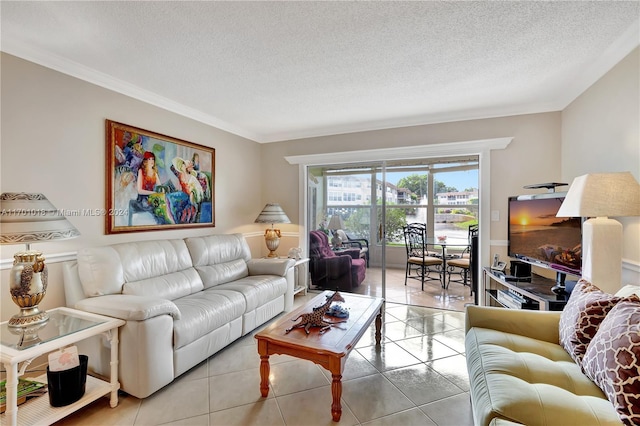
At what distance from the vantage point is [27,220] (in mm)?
1654

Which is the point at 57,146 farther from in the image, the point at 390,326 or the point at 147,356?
the point at 390,326

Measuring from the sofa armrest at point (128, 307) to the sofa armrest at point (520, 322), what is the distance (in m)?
2.09

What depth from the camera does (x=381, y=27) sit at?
6.23ft

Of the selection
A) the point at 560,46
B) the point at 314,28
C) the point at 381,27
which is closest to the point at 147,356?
the point at 314,28

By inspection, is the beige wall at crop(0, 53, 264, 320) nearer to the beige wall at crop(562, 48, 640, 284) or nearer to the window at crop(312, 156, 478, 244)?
the window at crop(312, 156, 478, 244)

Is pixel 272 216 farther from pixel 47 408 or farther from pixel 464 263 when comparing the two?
pixel 464 263

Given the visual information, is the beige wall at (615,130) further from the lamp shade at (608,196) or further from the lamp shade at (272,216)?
the lamp shade at (272,216)

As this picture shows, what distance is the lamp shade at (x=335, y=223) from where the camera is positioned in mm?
4387

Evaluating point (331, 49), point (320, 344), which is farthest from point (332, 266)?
point (331, 49)

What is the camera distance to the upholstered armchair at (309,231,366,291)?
4312 mm

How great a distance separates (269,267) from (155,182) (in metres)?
1.58

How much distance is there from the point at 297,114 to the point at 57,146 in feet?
7.65

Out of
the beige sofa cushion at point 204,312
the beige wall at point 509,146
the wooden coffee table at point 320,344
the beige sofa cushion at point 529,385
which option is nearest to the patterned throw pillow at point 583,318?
the beige sofa cushion at point 529,385

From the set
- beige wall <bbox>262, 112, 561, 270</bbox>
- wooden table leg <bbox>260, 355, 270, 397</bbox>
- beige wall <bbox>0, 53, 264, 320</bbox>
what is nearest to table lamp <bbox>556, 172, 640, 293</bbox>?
beige wall <bbox>262, 112, 561, 270</bbox>
